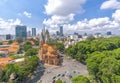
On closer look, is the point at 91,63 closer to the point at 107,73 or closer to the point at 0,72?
the point at 107,73

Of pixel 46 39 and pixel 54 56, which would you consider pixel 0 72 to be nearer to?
pixel 54 56

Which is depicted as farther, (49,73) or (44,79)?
(49,73)

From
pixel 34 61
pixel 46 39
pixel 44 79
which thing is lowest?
pixel 44 79

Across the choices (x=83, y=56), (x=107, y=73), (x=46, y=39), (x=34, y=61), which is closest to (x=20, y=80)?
(x=34, y=61)

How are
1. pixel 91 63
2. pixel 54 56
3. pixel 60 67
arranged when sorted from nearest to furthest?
pixel 91 63, pixel 60 67, pixel 54 56

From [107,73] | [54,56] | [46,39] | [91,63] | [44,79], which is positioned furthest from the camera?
[46,39]

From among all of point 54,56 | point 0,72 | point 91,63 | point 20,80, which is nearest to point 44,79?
point 20,80

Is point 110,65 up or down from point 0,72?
up
